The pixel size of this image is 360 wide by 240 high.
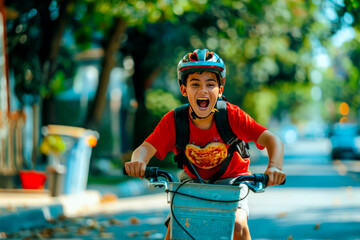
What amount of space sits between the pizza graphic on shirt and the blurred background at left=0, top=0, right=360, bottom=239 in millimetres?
3771

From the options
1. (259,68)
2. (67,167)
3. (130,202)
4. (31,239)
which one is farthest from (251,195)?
(259,68)

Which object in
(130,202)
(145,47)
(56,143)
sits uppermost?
(145,47)

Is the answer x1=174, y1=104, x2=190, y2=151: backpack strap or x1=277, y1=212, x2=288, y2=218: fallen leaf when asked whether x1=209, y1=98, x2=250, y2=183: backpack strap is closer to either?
x1=174, y1=104, x2=190, y2=151: backpack strap

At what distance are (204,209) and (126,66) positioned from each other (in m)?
21.4

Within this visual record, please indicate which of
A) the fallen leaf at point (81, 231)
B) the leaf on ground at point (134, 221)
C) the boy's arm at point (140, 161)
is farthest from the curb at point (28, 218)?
the boy's arm at point (140, 161)

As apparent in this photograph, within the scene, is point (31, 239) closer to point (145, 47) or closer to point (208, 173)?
point (208, 173)

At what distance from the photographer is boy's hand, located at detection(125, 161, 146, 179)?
336 cm

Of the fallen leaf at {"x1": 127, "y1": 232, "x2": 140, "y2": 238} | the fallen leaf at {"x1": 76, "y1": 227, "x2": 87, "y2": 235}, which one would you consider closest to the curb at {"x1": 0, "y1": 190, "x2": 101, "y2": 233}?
the fallen leaf at {"x1": 76, "y1": 227, "x2": 87, "y2": 235}

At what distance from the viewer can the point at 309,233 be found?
7730mm

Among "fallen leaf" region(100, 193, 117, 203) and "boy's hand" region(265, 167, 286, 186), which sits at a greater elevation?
"boy's hand" region(265, 167, 286, 186)

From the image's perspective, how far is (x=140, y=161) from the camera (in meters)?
3.46

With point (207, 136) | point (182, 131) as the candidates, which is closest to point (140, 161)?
point (182, 131)

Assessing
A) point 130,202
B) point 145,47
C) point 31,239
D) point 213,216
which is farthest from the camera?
point 145,47

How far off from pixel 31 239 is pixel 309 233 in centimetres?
368
